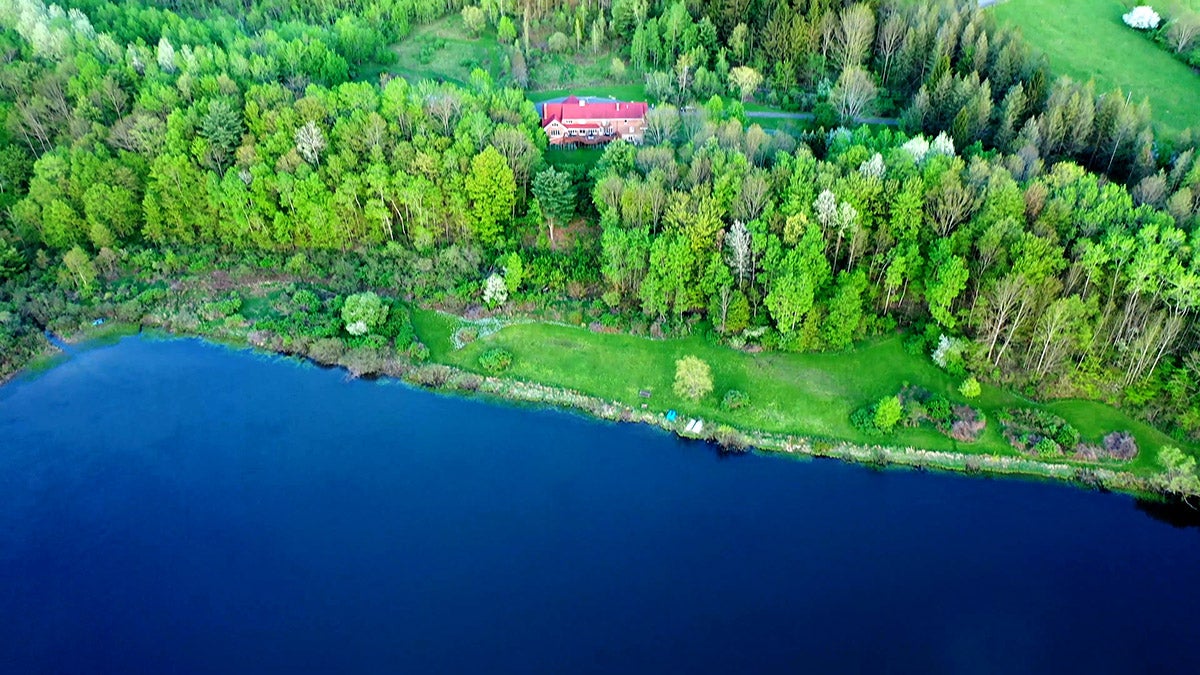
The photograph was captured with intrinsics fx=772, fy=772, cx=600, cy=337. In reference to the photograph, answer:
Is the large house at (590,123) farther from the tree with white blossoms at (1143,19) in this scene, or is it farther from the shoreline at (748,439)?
the tree with white blossoms at (1143,19)

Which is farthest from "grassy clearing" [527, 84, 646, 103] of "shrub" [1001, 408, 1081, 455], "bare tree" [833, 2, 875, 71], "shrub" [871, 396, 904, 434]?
"shrub" [1001, 408, 1081, 455]

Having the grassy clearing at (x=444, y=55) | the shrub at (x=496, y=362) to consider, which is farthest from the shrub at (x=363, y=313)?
the grassy clearing at (x=444, y=55)

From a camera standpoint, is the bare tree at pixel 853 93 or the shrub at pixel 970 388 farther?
the bare tree at pixel 853 93

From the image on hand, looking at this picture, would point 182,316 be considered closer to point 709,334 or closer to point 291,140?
point 291,140

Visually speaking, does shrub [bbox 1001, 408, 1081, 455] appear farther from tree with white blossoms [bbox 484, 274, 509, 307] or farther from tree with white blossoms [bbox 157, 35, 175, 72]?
tree with white blossoms [bbox 157, 35, 175, 72]

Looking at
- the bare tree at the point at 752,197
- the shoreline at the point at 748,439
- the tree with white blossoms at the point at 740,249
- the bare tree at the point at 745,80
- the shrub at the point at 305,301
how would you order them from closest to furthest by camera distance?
1. the shoreline at the point at 748,439
2. the tree with white blossoms at the point at 740,249
3. the bare tree at the point at 752,197
4. the shrub at the point at 305,301
5. the bare tree at the point at 745,80
